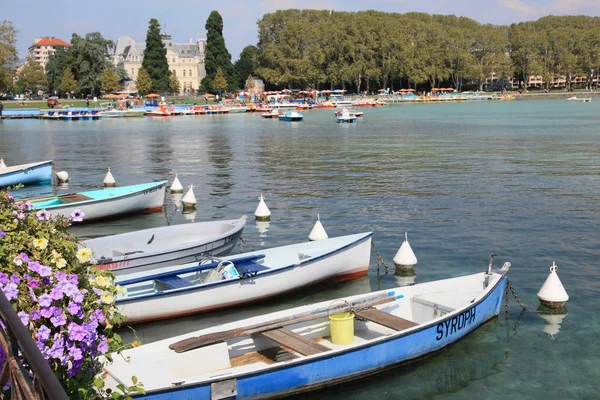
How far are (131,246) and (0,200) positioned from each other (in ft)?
33.0

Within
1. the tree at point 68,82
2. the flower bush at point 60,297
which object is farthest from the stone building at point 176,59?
the flower bush at point 60,297

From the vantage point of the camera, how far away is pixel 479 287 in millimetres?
13531

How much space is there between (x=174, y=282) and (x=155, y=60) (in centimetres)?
13047

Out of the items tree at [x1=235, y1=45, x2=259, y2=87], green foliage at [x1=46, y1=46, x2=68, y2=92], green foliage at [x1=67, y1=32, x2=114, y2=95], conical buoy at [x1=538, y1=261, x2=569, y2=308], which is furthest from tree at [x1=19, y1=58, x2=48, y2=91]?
conical buoy at [x1=538, y1=261, x2=569, y2=308]

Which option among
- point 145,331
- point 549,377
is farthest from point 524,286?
point 145,331

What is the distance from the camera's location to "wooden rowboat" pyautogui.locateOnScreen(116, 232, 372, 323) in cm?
1329

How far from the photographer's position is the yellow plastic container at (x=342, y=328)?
11.4 metres

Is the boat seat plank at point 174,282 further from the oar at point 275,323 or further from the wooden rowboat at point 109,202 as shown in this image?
the wooden rowboat at point 109,202

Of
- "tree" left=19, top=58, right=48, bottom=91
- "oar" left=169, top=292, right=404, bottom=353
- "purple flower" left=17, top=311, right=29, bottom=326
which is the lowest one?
"oar" left=169, top=292, right=404, bottom=353

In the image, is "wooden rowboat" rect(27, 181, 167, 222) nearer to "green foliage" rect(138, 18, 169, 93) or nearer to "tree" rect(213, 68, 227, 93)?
"tree" rect(213, 68, 227, 93)

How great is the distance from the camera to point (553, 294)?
14.1 metres

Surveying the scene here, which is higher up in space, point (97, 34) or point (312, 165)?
point (97, 34)

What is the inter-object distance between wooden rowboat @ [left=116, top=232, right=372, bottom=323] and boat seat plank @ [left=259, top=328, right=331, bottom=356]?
10.4 feet

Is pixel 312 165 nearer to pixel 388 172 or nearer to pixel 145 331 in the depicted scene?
pixel 388 172
